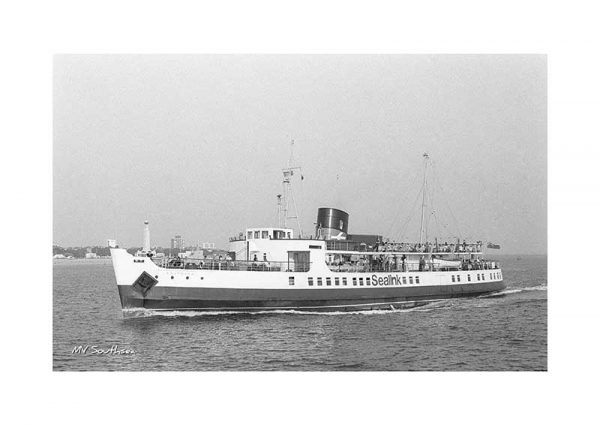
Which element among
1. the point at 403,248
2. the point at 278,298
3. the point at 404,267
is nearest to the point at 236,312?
the point at 278,298

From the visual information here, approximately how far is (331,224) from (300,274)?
3793mm

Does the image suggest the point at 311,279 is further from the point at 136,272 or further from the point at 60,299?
the point at 60,299

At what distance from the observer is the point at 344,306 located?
28.0m

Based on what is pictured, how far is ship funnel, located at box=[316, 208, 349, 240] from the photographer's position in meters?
29.5

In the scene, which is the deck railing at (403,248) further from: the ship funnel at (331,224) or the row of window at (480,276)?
the row of window at (480,276)

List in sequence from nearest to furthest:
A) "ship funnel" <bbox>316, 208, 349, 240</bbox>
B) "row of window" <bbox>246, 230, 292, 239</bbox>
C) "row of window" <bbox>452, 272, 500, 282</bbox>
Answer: "row of window" <bbox>246, 230, 292, 239</bbox> < "ship funnel" <bbox>316, 208, 349, 240</bbox> < "row of window" <bbox>452, 272, 500, 282</bbox>

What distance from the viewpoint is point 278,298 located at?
26500 millimetres

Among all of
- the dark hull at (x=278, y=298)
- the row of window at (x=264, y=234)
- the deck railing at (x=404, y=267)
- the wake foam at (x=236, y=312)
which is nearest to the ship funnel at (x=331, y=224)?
the deck railing at (x=404, y=267)

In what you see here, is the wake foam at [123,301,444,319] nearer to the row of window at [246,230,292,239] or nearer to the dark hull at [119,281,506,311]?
the dark hull at [119,281,506,311]

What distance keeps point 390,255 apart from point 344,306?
5.35 metres

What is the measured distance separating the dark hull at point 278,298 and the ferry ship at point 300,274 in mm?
44

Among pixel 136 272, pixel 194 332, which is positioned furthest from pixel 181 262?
pixel 194 332

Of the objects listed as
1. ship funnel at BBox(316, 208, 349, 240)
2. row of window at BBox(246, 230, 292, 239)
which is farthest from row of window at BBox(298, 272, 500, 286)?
ship funnel at BBox(316, 208, 349, 240)

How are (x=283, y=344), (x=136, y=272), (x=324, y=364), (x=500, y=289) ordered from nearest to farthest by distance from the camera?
(x=324, y=364), (x=283, y=344), (x=136, y=272), (x=500, y=289)
